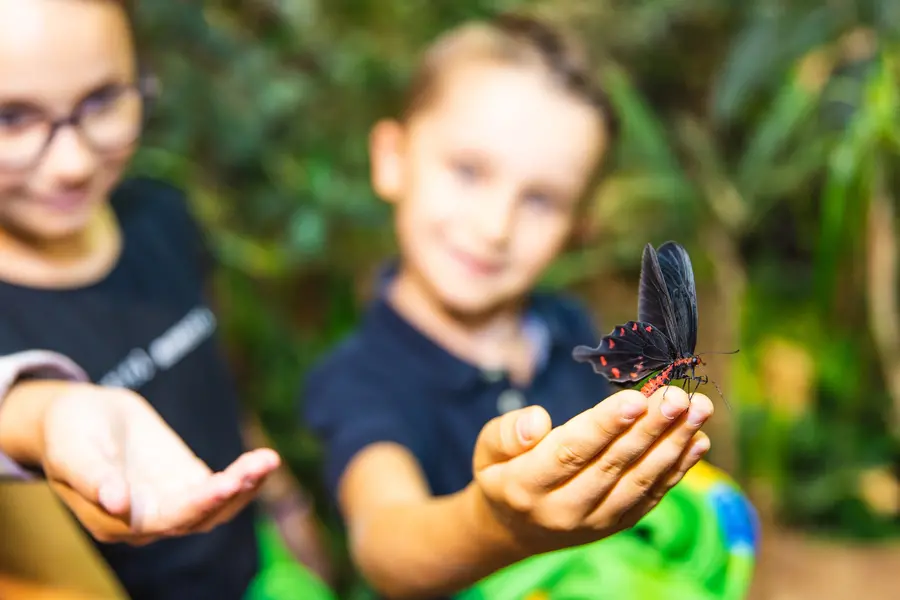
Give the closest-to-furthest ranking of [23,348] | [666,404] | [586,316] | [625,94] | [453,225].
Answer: [666,404]
[23,348]
[453,225]
[586,316]
[625,94]

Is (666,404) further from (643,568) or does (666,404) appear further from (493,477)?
(643,568)

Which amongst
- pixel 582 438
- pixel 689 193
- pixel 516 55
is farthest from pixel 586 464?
pixel 689 193

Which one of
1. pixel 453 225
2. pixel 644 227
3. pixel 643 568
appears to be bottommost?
pixel 643 568

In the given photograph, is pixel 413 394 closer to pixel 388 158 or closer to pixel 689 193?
pixel 388 158

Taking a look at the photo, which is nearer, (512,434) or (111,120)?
(512,434)

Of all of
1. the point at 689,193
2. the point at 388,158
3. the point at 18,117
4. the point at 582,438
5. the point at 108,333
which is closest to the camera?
the point at 582,438

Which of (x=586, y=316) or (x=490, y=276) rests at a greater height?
(x=490, y=276)

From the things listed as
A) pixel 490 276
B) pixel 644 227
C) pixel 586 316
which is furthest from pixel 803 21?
pixel 490 276

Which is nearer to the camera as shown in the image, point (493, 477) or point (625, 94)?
point (493, 477)
